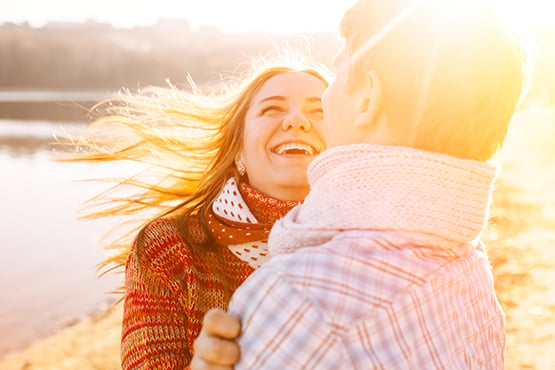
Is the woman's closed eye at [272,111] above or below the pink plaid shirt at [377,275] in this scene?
above

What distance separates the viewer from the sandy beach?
4.58 metres

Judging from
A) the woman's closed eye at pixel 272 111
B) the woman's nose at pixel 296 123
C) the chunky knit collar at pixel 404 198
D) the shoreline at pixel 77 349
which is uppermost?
the woman's closed eye at pixel 272 111

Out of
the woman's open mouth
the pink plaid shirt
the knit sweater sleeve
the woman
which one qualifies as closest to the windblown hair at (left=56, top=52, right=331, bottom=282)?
the woman

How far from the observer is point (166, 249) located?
6.42 ft

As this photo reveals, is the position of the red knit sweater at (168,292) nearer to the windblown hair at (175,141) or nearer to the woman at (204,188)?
the woman at (204,188)

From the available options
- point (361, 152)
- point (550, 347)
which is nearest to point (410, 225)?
point (361, 152)

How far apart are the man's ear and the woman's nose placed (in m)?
1.04

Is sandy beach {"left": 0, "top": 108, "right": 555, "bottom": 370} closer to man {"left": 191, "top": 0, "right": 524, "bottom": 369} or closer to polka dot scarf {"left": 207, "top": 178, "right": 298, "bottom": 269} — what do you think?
polka dot scarf {"left": 207, "top": 178, "right": 298, "bottom": 269}

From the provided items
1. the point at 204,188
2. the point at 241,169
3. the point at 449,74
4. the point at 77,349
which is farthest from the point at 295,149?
the point at 77,349

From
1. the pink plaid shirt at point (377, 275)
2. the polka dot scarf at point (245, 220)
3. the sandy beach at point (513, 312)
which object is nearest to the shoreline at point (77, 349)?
the sandy beach at point (513, 312)

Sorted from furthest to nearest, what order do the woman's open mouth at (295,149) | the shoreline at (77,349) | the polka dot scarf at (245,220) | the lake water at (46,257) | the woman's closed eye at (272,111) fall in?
the lake water at (46,257) < the shoreline at (77,349) < the woman's closed eye at (272,111) < the woman's open mouth at (295,149) < the polka dot scarf at (245,220)

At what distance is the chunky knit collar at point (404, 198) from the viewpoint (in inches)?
42.8

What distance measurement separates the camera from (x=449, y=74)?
1.10m

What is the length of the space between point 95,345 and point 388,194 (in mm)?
5204
